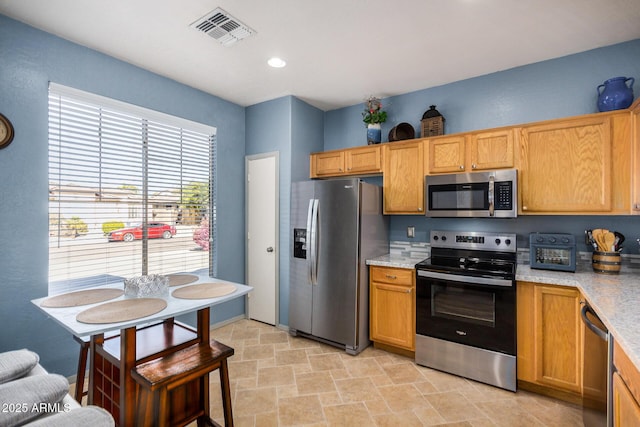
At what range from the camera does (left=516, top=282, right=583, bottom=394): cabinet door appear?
212 cm

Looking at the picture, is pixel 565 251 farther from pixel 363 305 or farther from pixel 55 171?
pixel 55 171

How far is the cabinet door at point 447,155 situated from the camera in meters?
2.84

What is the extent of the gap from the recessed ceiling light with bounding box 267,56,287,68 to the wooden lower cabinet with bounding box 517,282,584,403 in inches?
108

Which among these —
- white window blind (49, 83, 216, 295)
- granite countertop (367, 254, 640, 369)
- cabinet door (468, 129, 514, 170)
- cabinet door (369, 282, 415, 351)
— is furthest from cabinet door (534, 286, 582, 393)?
white window blind (49, 83, 216, 295)

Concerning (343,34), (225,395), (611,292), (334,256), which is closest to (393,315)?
(334,256)

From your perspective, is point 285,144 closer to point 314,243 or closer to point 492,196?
point 314,243

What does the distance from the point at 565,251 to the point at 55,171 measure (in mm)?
4079

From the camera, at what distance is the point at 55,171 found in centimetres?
234

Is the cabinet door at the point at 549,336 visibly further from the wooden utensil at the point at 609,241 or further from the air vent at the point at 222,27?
the air vent at the point at 222,27

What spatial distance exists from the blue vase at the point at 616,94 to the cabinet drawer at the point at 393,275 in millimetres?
2020

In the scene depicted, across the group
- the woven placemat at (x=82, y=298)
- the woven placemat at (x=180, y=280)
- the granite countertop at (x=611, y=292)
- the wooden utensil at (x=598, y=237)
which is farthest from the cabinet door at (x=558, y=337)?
the woven placemat at (x=82, y=298)

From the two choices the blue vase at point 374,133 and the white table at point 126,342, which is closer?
the white table at point 126,342

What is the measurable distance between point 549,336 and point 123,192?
3.73 metres

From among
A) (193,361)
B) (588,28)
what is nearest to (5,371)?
(193,361)
